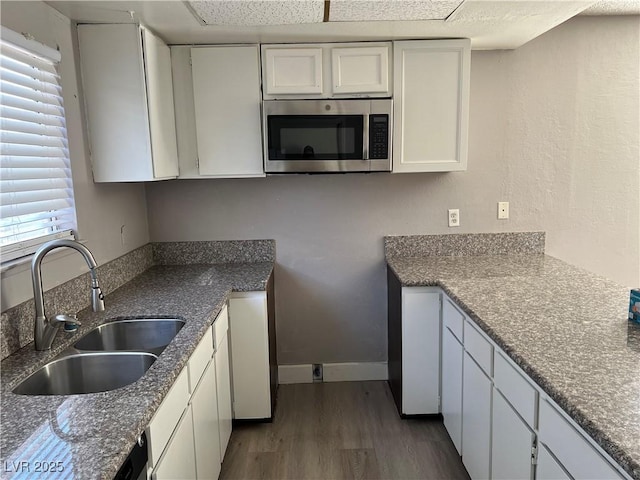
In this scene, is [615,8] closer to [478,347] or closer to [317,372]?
[478,347]

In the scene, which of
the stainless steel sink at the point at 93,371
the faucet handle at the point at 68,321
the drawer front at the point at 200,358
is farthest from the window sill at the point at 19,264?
the drawer front at the point at 200,358

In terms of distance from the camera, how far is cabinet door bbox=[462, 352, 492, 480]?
1737 mm

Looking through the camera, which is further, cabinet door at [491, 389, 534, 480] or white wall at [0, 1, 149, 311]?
white wall at [0, 1, 149, 311]

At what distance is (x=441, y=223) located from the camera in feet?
9.50

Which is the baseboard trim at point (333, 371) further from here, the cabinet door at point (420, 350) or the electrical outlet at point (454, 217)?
the electrical outlet at point (454, 217)

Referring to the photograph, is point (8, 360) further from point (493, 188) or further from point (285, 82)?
point (493, 188)

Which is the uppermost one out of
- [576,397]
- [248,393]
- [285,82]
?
[285,82]

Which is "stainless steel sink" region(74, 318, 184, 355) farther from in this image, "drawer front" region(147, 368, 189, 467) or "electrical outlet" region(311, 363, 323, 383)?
"electrical outlet" region(311, 363, 323, 383)

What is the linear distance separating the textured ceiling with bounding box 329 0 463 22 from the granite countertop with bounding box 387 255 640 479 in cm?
125

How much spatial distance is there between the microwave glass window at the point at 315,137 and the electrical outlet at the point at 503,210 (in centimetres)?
104

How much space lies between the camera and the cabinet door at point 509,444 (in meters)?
1.40

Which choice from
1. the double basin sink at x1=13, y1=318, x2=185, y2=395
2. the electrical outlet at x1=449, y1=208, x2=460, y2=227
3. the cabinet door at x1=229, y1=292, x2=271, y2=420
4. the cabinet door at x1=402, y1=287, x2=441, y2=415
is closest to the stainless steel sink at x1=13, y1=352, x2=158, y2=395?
the double basin sink at x1=13, y1=318, x2=185, y2=395

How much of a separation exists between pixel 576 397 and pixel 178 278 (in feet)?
6.70

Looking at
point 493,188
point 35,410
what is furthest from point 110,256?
point 493,188
